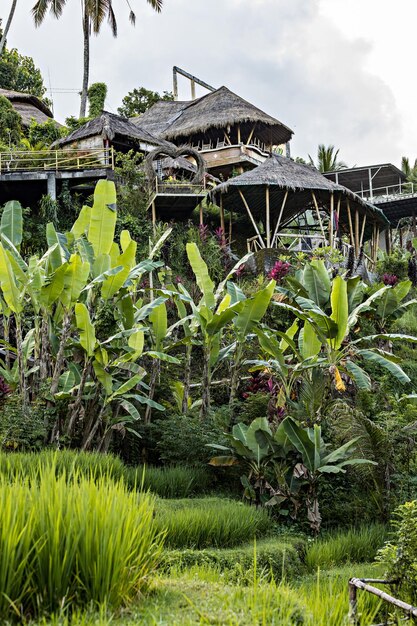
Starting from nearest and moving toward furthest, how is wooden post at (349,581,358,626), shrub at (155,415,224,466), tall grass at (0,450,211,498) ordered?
wooden post at (349,581,358,626) → tall grass at (0,450,211,498) → shrub at (155,415,224,466)

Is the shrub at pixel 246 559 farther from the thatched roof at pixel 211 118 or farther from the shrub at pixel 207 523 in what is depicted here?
the thatched roof at pixel 211 118

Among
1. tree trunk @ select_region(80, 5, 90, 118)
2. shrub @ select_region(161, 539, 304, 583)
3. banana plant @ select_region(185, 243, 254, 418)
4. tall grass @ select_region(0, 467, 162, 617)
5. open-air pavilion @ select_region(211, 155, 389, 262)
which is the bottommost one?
shrub @ select_region(161, 539, 304, 583)

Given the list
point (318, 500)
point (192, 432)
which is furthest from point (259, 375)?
point (318, 500)

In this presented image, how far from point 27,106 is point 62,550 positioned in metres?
26.7

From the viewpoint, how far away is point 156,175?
56.1 feet

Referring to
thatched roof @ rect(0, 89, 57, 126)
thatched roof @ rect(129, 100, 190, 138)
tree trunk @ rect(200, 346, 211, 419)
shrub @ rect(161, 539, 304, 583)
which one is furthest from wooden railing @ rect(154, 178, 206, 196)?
shrub @ rect(161, 539, 304, 583)

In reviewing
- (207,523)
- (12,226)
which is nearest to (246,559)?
(207,523)

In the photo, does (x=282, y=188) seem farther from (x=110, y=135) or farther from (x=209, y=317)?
(x=209, y=317)

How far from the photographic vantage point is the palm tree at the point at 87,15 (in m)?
24.6

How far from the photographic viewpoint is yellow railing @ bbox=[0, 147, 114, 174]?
55.1 ft

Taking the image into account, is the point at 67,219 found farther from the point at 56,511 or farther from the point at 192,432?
the point at 56,511

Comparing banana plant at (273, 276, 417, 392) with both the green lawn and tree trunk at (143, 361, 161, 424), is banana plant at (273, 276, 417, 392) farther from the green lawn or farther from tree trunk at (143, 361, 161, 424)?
the green lawn

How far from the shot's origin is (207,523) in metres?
5.85

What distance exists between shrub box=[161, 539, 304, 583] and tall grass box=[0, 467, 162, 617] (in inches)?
70.9
